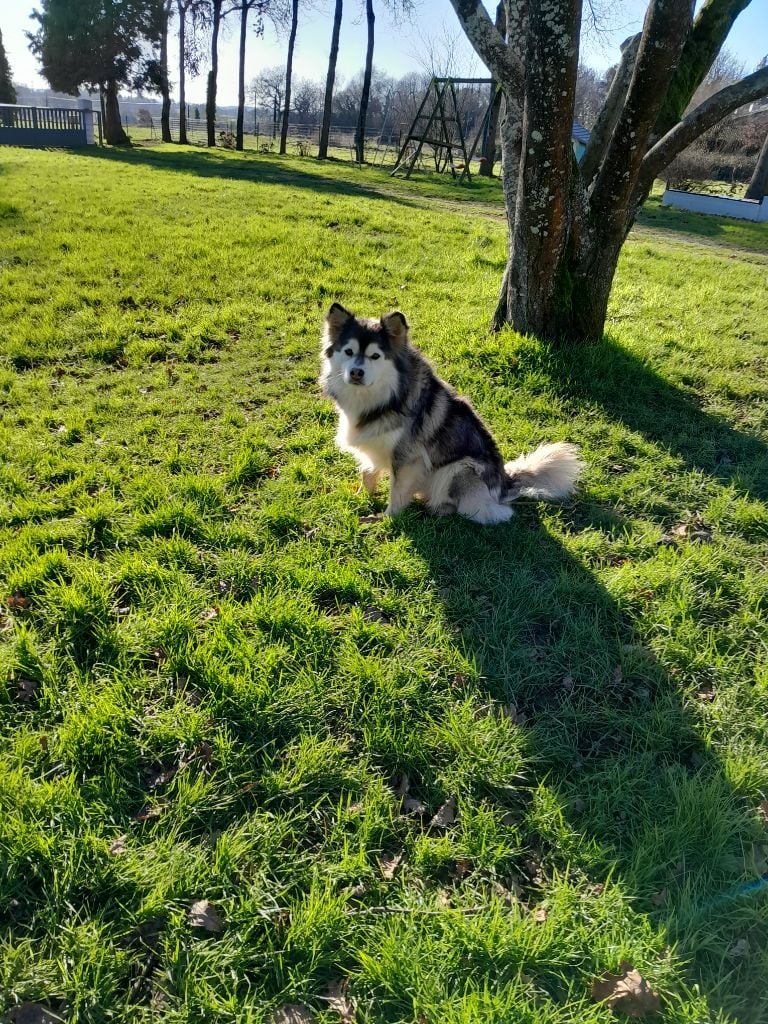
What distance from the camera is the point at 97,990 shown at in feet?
5.16

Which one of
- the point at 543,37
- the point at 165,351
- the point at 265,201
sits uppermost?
the point at 543,37

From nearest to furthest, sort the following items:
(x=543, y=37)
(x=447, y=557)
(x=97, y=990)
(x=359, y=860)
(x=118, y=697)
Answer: (x=97, y=990) → (x=359, y=860) → (x=118, y=697) → (x=447, y=557) → (x=543, y=37)

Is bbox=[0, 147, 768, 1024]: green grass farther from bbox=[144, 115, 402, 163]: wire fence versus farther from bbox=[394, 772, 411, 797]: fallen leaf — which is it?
bbox=[144, 115, 402, 163]: wire fence

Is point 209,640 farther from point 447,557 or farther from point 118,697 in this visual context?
point 447,557

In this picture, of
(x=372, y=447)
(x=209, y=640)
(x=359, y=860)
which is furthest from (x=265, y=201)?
(x=359, y=860)

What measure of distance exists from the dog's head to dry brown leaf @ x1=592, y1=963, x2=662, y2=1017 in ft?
9.41

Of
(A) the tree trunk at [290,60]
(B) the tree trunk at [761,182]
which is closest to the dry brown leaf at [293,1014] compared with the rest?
(B) the tree trunk at [761,182]

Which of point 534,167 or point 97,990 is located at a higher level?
point 534,167

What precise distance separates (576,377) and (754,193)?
21.3 metres

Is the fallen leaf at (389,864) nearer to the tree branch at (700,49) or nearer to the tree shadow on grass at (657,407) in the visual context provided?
the tree shadow on grass at (657,407)

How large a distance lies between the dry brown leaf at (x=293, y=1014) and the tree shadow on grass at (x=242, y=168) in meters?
15.9

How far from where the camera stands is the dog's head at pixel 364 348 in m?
3.38

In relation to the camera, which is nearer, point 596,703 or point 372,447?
point 596,703

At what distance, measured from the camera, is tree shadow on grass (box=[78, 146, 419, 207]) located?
1595 cm
